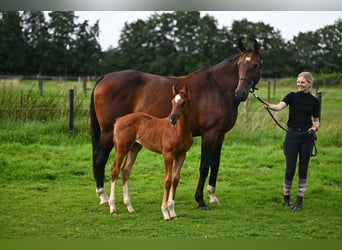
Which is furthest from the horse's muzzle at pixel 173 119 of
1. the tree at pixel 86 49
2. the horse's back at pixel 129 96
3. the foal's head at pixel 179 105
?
the tree at pixel 86 49

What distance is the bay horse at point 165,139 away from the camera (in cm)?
480

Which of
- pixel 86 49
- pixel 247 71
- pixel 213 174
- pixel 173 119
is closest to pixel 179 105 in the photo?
pixel 173 119

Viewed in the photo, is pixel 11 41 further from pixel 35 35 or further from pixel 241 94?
pixel 241 94

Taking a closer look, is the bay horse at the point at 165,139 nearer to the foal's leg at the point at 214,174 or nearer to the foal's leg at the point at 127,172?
the foal's leg at the point at 127,172

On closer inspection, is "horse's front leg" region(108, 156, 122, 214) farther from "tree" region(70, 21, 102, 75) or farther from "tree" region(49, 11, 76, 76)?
"tree" region(70, 21, 102, 75)

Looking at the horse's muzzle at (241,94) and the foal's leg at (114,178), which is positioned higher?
the horse's muzzle at (241,94)

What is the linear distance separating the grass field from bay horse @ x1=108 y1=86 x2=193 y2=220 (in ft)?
0.94

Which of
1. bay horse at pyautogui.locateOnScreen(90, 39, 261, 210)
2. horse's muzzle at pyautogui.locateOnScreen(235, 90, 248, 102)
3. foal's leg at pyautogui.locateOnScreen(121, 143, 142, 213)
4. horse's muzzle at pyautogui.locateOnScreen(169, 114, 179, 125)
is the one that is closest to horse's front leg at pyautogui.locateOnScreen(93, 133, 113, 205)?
bay horse at pyautogui.locateOnScreen(90, 39, 261, 210)

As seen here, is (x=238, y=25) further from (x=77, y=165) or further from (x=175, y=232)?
(x=175, y=232)

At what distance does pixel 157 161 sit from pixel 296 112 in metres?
3.10

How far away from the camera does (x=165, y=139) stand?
16.0ft

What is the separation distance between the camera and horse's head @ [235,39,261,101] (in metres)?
5.23

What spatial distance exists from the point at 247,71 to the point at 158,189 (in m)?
2.15

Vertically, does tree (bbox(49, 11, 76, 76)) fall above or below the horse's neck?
above
